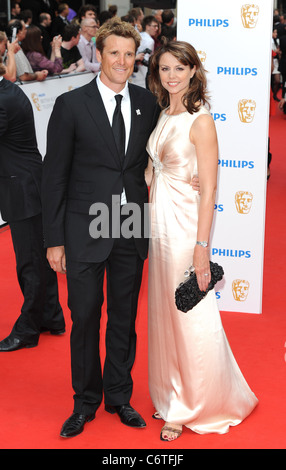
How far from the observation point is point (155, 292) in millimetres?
3574

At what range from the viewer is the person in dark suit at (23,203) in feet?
14.4

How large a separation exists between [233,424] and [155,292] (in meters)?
0.77

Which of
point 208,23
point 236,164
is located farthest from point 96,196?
point 208,23

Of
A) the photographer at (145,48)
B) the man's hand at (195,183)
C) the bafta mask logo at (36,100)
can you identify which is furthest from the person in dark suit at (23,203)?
the photographer at (145,48)

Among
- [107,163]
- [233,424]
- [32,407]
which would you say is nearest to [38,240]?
[32,407]

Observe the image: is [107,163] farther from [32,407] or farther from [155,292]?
[32,407]

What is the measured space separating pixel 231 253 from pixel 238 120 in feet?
3.08

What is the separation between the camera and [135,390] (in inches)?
160

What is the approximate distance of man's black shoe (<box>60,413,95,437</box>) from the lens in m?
3.53

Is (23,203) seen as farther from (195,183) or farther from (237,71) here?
(237,71)

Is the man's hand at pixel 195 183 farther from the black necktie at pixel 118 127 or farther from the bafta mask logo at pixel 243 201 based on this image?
the bafta mask logo at pixel 243 201

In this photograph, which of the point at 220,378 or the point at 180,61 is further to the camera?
the point at 220,378

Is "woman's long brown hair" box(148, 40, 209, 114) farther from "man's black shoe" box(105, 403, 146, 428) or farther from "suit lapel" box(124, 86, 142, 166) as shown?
"man's black shoe" box(105, 403, 146, 428)

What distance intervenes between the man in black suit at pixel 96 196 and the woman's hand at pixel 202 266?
0.91 ft
